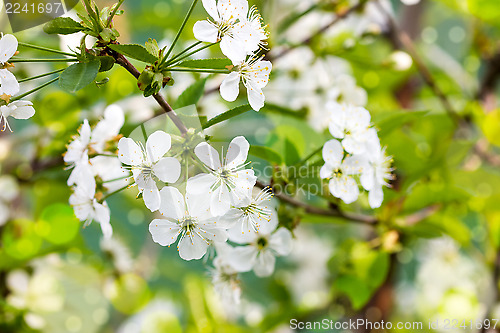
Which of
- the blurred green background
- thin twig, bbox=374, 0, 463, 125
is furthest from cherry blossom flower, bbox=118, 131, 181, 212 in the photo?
thin twig, bbox=374, 0, 463, 125

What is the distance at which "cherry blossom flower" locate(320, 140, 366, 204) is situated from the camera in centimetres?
40

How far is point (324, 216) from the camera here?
19.3 inches

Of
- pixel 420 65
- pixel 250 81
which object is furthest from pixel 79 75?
pixel 420 65

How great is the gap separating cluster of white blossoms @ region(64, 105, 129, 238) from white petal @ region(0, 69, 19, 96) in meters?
0.07

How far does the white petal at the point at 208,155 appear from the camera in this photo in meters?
0.33

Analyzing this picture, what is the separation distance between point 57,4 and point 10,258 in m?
0.39

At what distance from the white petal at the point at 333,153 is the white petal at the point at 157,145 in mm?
137

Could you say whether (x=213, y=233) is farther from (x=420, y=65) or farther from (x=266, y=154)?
(x=420, y=65)

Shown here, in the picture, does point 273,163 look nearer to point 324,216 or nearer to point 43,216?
point 324,216

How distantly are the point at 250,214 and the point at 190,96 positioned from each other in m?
0.11

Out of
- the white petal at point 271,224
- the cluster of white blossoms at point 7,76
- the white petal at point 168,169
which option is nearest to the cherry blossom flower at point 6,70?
the cluster of white blossoms at point 7,76

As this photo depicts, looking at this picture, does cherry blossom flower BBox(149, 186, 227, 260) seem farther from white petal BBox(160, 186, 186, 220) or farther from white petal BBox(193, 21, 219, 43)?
white petal BBox(193, 21, 219, 43)

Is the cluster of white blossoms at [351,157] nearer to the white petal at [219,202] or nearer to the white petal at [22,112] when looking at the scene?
the white petal at [219,202]

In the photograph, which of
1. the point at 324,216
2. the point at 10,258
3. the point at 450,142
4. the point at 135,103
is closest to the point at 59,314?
the point at 10,258
